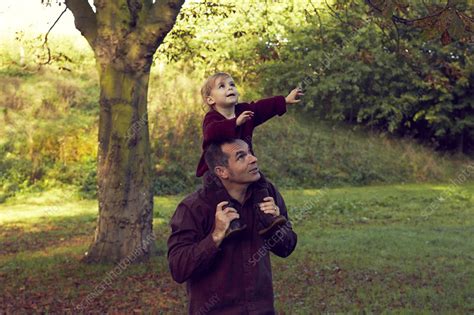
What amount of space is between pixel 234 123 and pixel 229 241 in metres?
1.41

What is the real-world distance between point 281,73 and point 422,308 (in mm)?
19932

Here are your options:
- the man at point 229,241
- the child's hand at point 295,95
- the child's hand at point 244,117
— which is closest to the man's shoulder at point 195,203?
the man at point 229,241

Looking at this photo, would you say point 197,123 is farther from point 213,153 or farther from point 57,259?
point 213,153

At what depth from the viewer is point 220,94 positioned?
4.83 m

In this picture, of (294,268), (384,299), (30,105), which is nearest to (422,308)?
(384,299)

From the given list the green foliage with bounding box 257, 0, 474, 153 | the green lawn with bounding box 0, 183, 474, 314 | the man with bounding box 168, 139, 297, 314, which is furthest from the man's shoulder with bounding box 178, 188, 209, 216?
the green foliage with bounding box 257, 0, 474, 153

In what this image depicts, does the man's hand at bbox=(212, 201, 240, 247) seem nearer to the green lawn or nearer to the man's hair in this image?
the man's hair

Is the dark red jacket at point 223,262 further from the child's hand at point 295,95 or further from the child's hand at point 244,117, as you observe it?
the child's hand at point 295,95

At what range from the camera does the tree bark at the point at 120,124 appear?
960cm

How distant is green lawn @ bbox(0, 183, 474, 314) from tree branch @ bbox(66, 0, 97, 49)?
3385 mm

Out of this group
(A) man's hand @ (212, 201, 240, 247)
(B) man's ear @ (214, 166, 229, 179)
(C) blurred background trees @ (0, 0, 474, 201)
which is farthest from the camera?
(C) blurred background trees @ (0, 0, 474, 201)

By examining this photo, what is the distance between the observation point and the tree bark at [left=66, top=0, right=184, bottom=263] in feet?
31.5

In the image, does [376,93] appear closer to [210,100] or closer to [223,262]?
[210,100]

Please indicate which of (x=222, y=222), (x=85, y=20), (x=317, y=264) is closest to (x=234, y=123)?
(x=222, y=222)
